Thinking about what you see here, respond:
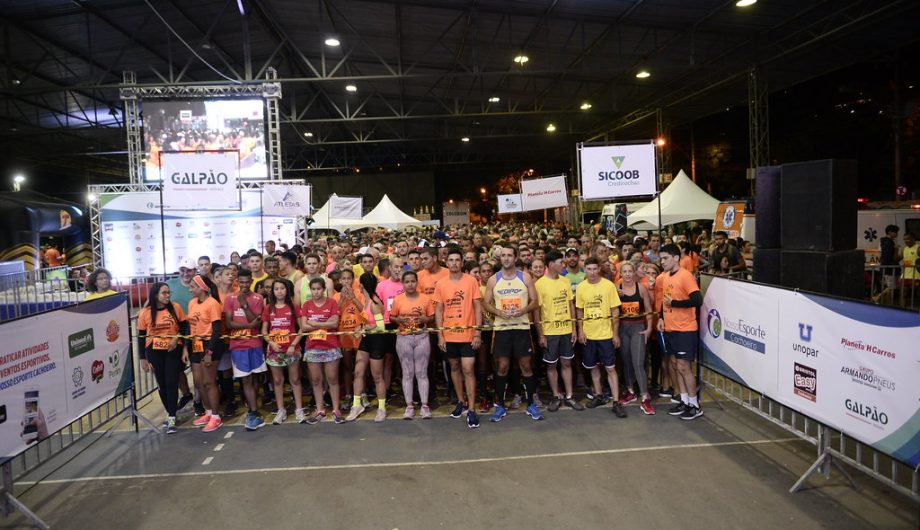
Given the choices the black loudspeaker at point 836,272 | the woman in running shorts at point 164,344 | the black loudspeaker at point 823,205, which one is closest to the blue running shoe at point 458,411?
→ the woman in running shorts at point 164,344

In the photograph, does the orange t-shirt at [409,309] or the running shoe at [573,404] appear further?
the running shoe at [573,404]

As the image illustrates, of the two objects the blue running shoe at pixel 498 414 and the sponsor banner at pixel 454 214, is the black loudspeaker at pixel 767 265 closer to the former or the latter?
the blue running shoe at pixel 498 414

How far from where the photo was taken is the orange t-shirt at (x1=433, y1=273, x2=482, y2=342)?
637 cm

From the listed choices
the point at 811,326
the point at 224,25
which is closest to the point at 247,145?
the point at 224,25

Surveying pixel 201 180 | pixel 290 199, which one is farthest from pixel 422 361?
pixel 290 199

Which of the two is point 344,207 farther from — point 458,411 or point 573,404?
point 573,404

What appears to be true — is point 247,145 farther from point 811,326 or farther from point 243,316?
point 811,326

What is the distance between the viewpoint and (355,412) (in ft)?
21.6

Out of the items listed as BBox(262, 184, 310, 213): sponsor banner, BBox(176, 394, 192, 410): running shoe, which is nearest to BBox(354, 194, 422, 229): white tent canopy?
BBox(262, 184, 310, 213): sponsor banner

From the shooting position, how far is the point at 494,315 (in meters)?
6.55

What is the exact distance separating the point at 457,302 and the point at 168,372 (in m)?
3.42

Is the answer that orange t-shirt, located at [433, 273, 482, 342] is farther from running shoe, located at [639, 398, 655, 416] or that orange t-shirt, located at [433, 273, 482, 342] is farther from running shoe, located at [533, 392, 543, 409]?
running shoe, located at [639, 398, 655, 416]

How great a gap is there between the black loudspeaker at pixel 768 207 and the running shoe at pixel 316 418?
17.8ft

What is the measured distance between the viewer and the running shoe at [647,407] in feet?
20.8
